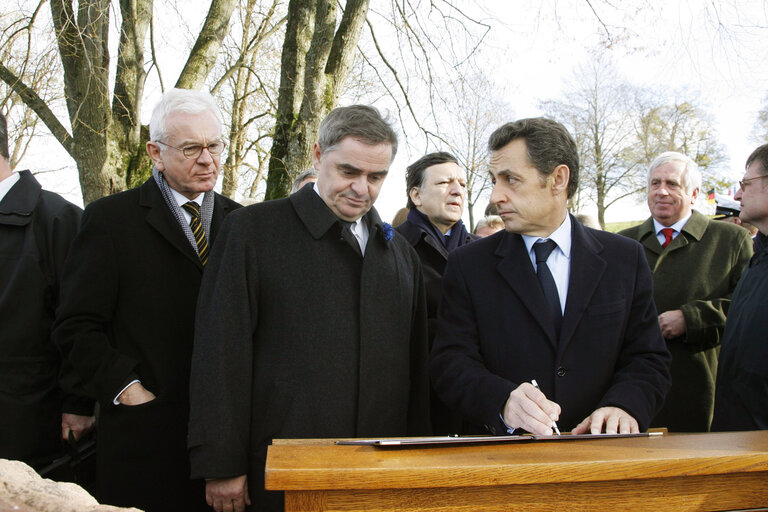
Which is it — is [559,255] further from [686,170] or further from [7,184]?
[7,184]

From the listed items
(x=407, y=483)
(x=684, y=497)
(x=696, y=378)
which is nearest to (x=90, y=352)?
(x=407, y=483)

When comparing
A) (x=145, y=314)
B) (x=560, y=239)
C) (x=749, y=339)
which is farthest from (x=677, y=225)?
(x=145, y=314)

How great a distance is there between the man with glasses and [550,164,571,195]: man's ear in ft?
3.95

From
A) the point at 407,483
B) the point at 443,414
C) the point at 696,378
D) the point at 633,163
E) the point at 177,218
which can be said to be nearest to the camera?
the point at 407,483

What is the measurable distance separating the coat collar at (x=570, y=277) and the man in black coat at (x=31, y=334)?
1.99m

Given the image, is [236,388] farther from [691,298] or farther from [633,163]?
[633,163]

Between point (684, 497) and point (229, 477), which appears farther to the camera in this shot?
point (229, 477)

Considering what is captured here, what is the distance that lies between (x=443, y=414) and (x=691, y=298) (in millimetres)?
1750

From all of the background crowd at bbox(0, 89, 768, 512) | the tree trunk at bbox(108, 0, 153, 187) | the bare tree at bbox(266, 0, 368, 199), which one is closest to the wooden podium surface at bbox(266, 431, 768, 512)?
the background crowd at bbox(0, 89, 768, 512)

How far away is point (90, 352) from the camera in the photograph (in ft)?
7.93

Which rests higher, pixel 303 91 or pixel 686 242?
pixel 303 91

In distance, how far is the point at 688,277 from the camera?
12.7 feet

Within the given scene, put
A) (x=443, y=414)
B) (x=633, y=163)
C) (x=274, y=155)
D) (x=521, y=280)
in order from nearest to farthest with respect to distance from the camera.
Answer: (x=521, y=280) < (x=443, y=414) < (x=274, y=155) < (x=633, y=163)

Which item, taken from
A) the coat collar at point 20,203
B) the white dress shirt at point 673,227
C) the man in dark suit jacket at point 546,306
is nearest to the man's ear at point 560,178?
the man in dark suit jacket at point 546,306
